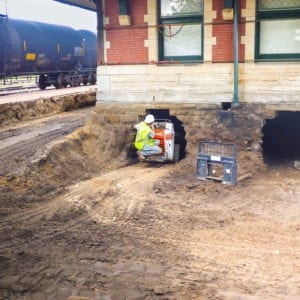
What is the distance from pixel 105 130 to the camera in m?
12.4

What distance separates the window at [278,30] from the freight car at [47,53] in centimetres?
1345

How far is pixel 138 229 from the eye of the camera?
7.83m

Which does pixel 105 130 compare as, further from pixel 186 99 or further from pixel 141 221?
pixel 141 221

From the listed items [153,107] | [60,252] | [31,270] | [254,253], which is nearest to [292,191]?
[254,253]

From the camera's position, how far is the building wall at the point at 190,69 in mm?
11000

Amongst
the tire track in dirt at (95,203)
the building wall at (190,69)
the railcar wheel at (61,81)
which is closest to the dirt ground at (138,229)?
the tire track in dirt at (95,203)

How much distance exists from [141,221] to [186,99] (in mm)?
4667

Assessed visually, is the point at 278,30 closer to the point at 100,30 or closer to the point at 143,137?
the point at 143,137

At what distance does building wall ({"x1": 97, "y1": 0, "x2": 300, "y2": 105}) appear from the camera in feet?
36.1

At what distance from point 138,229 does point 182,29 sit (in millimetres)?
6237

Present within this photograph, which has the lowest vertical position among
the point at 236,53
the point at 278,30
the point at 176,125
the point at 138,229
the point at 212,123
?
the point at 138,229

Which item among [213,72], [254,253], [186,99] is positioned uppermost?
[213,72]

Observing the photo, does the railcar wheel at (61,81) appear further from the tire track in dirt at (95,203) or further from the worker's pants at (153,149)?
the tire track in dirt at (95,203)

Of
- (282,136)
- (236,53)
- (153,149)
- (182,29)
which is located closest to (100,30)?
(182,29)
